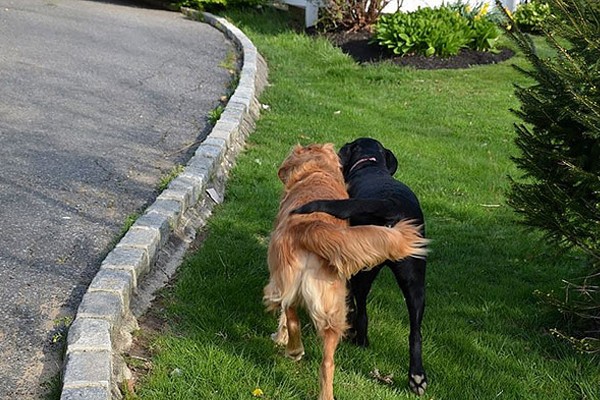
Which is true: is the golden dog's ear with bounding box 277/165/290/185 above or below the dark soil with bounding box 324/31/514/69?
above

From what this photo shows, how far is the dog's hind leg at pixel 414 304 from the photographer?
3906mm

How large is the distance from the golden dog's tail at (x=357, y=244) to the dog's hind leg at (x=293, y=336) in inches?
17.0

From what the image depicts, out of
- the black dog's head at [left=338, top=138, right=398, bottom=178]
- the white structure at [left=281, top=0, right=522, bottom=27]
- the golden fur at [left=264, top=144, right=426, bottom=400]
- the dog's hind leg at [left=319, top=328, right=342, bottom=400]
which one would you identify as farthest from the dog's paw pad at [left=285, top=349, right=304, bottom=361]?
the white structure at [left=281, top=0, right=522, bottom=27]

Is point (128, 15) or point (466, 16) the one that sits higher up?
point (466, 16)

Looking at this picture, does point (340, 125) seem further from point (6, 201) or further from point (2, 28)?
point (2, 28)

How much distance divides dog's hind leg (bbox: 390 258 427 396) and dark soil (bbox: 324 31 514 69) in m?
9.55

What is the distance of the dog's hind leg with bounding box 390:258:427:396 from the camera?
3906 mm

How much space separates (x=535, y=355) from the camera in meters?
4.31

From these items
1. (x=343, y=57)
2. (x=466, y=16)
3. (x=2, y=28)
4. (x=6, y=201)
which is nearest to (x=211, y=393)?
(x=6, y=201)

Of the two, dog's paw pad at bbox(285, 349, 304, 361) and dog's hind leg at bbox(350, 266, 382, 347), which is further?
dog's hind leg at bbox(350, 266, 382, 347)

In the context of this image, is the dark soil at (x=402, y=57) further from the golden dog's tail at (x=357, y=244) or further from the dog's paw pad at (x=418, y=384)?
the golden dog's tail at (x=357, y=244)

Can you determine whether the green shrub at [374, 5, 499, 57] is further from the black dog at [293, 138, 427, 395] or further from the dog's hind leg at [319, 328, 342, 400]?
the dog's hind leg at [319, 328, 342, 400]

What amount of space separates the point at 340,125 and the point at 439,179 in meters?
1.98

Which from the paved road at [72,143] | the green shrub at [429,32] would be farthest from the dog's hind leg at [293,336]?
the green shrub at [429,32]
